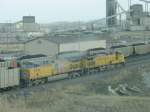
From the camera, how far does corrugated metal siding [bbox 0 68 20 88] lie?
3474cm

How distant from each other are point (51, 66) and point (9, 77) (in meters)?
6.41

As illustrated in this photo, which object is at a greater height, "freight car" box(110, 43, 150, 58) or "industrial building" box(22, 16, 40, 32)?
"industrial building" box(22, 16, 40, 32)

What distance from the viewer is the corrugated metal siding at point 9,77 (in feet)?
114

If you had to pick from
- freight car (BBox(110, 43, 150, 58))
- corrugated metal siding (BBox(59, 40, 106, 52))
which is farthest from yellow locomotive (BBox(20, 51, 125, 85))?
corrugated metal siding (BBox(59, 40, 106, 52))

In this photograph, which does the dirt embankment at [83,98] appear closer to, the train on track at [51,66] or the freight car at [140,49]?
the train on track at [51,66]

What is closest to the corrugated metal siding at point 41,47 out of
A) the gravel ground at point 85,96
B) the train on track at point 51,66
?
the train on track at point 51,66

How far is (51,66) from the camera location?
133 ft

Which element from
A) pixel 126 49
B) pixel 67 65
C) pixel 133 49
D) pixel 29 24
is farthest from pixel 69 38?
pixel 29 24

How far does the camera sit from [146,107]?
25484 mm

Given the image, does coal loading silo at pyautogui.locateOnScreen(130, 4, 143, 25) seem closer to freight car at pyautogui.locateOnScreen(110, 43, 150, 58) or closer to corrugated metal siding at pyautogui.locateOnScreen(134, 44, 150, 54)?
corrugated metal siding at pyautogui.locateOnScreen(134, 44, 150, 54)

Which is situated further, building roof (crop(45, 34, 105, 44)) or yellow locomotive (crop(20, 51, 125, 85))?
building roof (crop(45, 34, 105, 44))

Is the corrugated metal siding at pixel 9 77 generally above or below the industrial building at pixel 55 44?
below

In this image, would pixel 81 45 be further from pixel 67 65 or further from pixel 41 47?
pixel 67 65

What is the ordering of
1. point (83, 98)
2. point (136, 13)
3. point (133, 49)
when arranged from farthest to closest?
point (136, 13)
point (133, 49)
point (83, 98)
